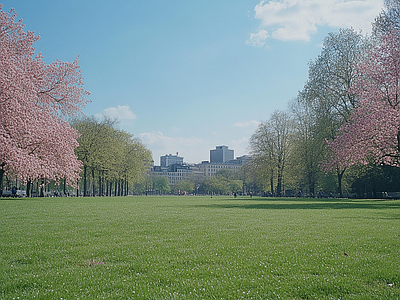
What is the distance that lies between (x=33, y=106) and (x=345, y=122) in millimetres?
32397

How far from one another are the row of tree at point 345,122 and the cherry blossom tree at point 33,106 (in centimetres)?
2598

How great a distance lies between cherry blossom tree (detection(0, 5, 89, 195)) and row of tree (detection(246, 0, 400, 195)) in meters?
26.0

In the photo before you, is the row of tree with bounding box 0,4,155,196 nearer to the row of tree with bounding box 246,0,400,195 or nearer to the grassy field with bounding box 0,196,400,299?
the grassy field with bounding box 0,196,400,299

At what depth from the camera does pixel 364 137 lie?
102 ft

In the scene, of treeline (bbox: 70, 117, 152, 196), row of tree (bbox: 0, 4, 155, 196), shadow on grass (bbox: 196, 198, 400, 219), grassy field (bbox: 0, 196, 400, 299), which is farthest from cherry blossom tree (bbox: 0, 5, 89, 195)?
treeline (bbox: 70, 117, 152, 196)

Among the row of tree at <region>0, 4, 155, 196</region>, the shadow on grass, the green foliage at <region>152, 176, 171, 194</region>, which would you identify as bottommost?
the green foliage at <region>152, 176, 171, 194</region>

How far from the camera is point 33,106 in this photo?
21000 millimetres

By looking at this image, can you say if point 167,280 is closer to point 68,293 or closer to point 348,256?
point 68,293

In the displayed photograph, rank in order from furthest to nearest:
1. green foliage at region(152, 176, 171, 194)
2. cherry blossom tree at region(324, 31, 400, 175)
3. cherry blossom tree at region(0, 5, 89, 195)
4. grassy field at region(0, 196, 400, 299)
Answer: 1. green foliage at region(152, 176, 171, 194)
2. cherry blossom tree at region(324, 31, 400, 175)
3. cherry blossom tree at region(0, 5, 89, 195)
4. grassy field at region(0, 196, 400, 299)

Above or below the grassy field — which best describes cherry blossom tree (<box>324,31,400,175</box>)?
above

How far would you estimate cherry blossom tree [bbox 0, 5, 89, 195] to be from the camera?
19.0 metres

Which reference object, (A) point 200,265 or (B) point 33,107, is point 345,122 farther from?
(A) point 200,265

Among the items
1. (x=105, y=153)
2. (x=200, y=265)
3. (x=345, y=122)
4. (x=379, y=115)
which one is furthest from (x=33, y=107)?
(x=105, y=153)

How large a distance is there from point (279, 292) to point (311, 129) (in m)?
48.4
